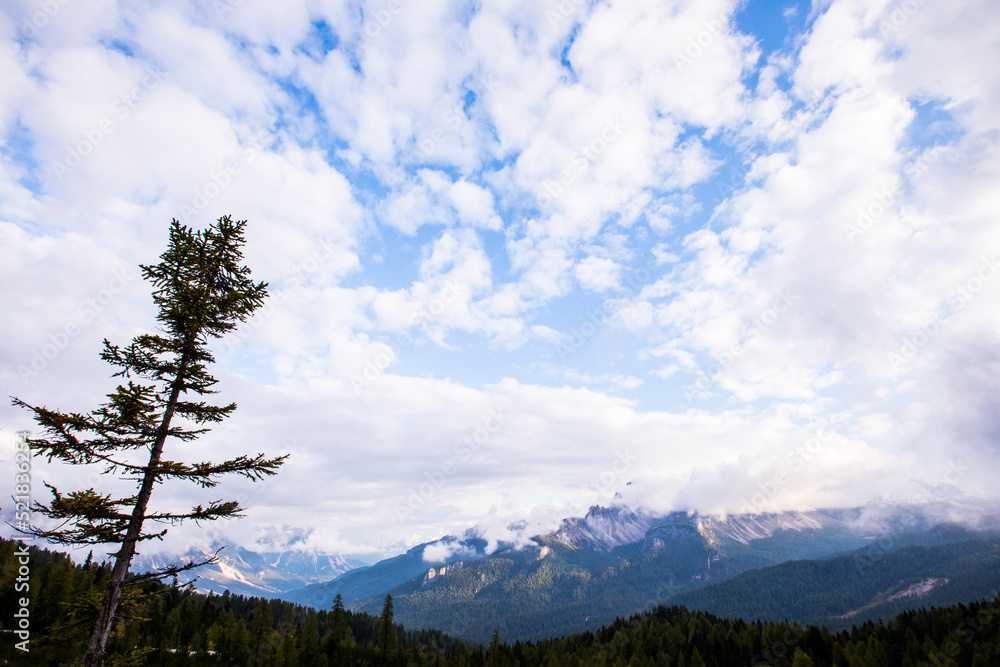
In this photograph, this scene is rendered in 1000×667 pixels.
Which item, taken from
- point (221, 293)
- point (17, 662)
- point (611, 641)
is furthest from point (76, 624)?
point (611, 641)

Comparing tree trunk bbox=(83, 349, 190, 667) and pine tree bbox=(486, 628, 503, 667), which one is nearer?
tree trunk bbox=(83, 349, 190, 667)

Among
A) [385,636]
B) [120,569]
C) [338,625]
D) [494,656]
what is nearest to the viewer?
[120,569]

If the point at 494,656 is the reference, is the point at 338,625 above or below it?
above

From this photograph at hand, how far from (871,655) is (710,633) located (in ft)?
127

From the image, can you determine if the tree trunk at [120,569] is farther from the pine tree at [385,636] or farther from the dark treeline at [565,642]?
the pine tree at [385,636]

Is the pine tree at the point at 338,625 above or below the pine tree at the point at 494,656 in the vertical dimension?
above

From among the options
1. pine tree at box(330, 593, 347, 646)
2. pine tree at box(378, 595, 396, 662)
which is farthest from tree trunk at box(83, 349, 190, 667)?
pine tree at box(330, 593, 347, 646)

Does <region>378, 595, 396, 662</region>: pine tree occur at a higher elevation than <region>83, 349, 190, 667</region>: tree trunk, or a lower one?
lower

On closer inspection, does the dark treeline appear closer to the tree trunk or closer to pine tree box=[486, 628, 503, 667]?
pine tree box=[486, 628, 503, 667]

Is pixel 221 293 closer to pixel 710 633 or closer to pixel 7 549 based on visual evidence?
pixel 7 549

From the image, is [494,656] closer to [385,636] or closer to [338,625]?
[385,636]

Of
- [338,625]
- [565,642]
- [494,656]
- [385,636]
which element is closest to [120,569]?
[385,636]

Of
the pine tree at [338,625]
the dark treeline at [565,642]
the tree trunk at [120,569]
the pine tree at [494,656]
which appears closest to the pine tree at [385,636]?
the dark treeline at [565,642]

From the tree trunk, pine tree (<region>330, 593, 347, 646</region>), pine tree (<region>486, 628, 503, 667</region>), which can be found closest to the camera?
the tree trunk
